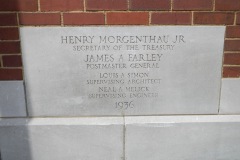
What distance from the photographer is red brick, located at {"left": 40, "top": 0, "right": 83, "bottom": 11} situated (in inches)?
86.0

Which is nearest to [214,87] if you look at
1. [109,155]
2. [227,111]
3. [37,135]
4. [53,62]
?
[227,111]

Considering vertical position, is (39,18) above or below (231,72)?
above

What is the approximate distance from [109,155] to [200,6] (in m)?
1.23

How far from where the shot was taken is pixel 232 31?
2273 millimetres

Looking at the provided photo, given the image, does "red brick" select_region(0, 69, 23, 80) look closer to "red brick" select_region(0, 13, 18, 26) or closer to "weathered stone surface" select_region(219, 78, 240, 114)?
"red brick" select_region(0, 13, 18, 26)

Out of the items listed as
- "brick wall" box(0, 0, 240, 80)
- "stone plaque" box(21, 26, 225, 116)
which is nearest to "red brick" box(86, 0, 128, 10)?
"brick wall" box(0, 0, 240, 80)

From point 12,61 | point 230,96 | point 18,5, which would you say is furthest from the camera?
point 230,96

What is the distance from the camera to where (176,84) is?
7.77 feet

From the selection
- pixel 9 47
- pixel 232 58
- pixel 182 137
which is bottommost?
pixel 182 137

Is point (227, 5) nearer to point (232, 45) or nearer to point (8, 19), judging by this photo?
point (232, 45)

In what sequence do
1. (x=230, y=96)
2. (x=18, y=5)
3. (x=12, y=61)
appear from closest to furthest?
(x=18, y=5), (x=12, y=61), (x=230, y=96)

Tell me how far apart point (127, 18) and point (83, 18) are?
294 millimetres

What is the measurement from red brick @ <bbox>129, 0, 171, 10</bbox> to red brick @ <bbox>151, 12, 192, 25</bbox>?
46 mm

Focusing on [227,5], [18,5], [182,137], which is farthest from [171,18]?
[18,5]
